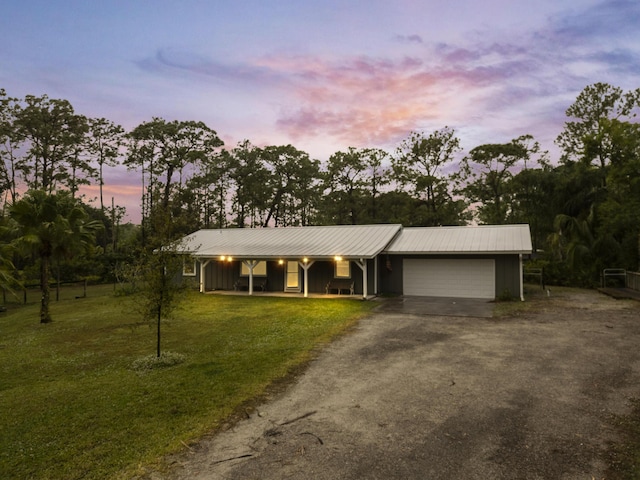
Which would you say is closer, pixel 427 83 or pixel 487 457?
pixel 487 457

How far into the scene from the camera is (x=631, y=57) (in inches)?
885

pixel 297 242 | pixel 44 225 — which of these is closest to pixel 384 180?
pixel 297 242

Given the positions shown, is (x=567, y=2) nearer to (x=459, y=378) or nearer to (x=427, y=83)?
(x=427, y=83)

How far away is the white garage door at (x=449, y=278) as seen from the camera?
19484 mm

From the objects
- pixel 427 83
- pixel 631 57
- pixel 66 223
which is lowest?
pixel 66 223

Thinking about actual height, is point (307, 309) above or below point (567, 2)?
below

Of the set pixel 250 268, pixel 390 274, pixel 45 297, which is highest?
pixel 250 268

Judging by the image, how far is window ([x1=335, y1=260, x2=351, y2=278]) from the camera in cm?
2089

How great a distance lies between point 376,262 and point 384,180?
22.2 metres

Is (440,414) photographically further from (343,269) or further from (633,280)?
(633,280)

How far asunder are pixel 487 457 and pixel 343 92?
62.2 feet

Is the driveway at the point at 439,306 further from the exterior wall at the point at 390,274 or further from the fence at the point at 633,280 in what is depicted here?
the fence at the point at 633,280

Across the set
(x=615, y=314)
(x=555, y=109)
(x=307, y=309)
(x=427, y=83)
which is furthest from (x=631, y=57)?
(x=307, y=309)

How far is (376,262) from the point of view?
68.7 feet
